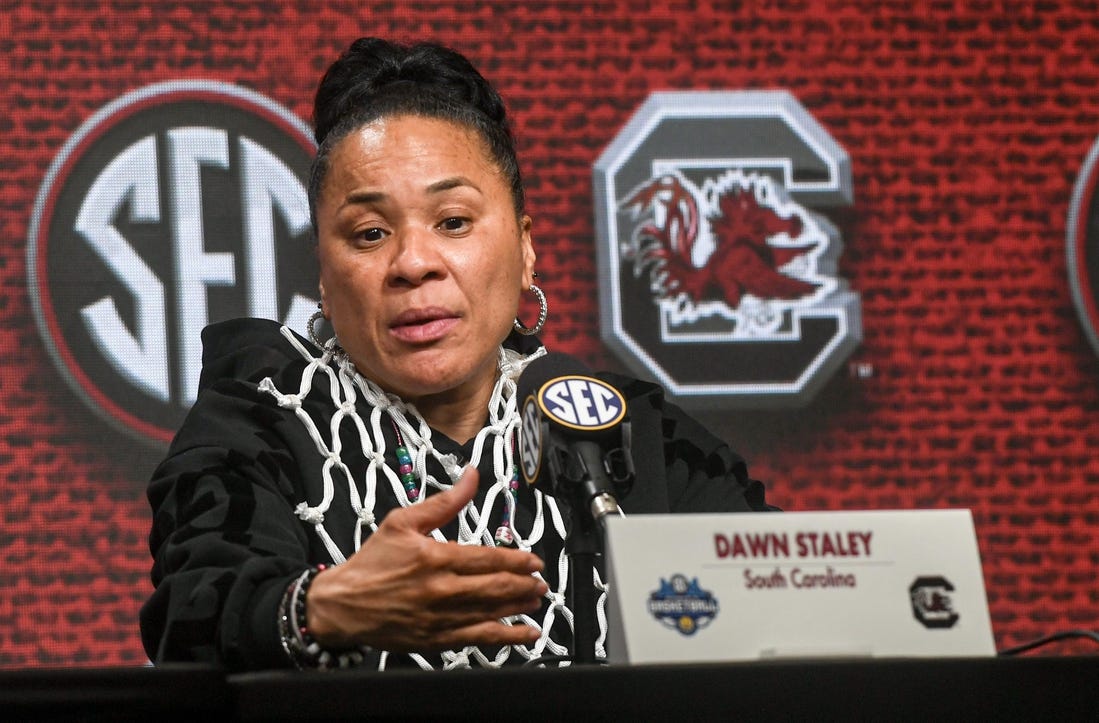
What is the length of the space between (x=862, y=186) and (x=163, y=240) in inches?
43.5

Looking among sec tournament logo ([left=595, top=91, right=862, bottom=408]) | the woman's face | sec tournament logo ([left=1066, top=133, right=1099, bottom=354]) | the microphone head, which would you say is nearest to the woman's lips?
the woman's face

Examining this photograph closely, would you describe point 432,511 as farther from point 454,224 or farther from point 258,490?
point 454,224

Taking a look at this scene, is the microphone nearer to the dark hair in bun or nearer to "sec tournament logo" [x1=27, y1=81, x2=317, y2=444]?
the dark hair in bun

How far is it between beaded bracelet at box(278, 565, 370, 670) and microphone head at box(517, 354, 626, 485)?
0.20 m

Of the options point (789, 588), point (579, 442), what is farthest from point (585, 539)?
point (789, 588)

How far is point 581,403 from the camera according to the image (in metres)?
1.21

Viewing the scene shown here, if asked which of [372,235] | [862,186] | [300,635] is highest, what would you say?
[862,186]

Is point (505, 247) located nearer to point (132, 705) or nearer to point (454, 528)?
point (454, 528)

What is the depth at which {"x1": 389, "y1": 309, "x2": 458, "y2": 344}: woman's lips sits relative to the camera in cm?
163

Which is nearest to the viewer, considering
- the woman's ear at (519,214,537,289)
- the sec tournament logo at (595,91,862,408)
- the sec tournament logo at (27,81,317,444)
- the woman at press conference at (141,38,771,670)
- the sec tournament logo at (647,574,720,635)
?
the sec tournament logo at (647,574,720,635)

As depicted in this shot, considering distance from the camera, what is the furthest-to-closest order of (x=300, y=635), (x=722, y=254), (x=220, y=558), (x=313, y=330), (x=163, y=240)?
(x=722, y=254) < (x=163, y=240) < (x=313, y=330) < (x=220, y=558) < (x=300, y=635)

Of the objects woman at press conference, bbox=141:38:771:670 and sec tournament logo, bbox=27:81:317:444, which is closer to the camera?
woman at press conference, bbox=141:38:771:670

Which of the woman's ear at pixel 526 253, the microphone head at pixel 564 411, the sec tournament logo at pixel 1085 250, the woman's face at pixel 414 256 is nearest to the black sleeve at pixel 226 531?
the woman's face at pixel 414 256

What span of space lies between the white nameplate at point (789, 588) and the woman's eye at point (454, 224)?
2.32 ft
